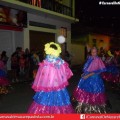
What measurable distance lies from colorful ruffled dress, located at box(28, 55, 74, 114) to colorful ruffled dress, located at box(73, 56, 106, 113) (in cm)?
216

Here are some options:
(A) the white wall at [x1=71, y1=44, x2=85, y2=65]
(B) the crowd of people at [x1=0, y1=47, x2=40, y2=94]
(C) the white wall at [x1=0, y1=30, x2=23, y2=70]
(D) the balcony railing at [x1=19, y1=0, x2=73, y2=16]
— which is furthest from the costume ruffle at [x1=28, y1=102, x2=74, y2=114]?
(A) the white wall at [x1=71, y1=44, x2=85, y2=65]

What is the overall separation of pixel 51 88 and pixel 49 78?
20 cm

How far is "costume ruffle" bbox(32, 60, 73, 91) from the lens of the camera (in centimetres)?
617

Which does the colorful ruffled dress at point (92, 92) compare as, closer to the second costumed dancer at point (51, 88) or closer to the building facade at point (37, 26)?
the second costumed dancer at point (51, 88)

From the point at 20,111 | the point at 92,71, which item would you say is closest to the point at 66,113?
the point at 92,71

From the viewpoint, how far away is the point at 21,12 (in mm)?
19703

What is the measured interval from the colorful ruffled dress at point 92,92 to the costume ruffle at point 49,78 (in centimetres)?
220

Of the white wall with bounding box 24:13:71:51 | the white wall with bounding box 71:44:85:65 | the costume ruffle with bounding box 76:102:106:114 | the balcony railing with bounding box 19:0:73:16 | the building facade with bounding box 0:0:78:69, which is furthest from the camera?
the white wall with bounding box 71:44:85:65

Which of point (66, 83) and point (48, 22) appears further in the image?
point (48, 22)

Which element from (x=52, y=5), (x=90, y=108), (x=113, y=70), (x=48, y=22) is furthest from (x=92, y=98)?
(x=52, y=5)

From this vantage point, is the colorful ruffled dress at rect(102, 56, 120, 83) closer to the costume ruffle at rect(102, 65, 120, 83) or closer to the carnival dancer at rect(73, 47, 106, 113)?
the costume ruffle at rect(102, 65, 120, 83)

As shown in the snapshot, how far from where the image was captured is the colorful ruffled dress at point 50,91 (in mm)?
6117

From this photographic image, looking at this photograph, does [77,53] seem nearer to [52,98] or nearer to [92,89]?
[92,89]

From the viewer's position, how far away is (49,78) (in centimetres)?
619
